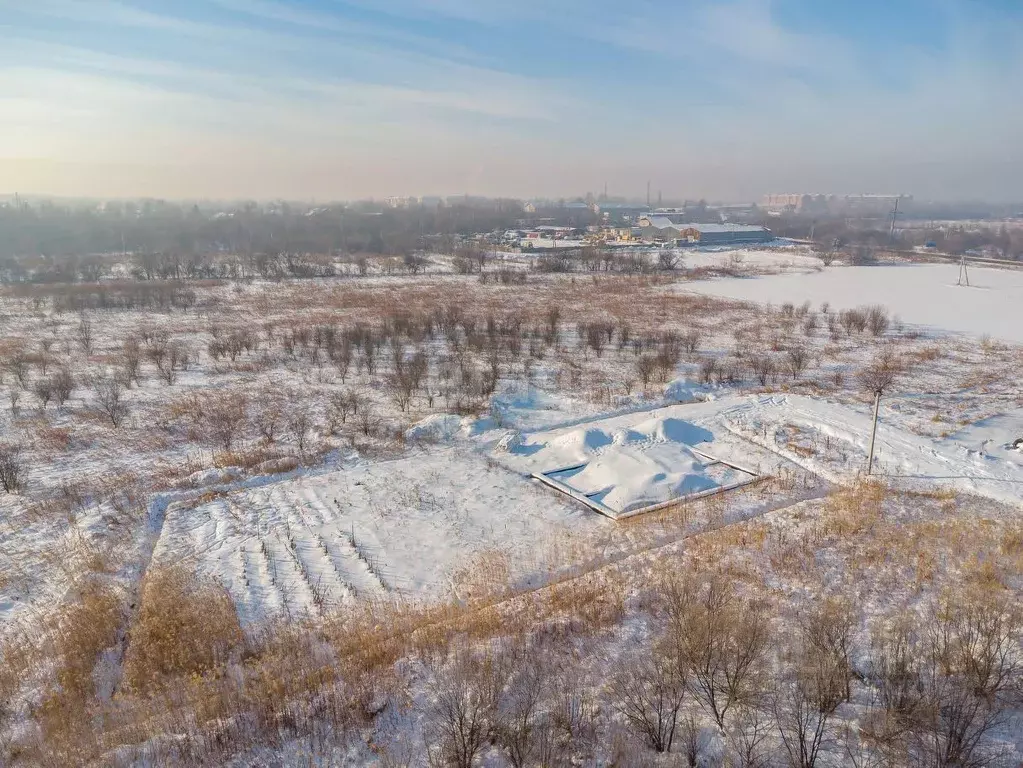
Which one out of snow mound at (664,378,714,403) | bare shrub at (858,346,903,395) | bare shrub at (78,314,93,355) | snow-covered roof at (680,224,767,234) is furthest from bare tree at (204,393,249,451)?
snow-covered roof at (680,224,767,234)

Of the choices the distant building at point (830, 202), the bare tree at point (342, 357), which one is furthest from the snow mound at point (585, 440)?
the distant building at point (830, 202)

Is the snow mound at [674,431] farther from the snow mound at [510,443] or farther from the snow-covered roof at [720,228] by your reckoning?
the snow-covered roof at [720,228]

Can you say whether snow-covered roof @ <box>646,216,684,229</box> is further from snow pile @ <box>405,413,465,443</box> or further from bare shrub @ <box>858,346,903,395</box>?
snow pile @ <box>405,413,465,443</box>

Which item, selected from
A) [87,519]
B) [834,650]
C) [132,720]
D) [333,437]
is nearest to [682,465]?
[834,650]

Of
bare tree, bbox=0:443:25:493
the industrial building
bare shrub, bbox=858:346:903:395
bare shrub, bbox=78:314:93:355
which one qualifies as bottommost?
bare tree, bbox=0:443:25:493

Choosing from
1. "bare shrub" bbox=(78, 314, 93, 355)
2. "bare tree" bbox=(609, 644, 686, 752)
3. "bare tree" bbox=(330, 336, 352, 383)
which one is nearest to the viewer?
"bare tree" bbox=(609, 644, 686, 752)

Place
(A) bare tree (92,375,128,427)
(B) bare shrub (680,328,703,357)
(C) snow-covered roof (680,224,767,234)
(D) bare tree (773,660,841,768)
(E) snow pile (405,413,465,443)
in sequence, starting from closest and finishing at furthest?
(D) bare tree (773,660,841,768)
(E) snow pile (405,413,465,443)
(A) bare tree (92,375,128,427)
(B) bare shrub (680,328,703,357)
(C) snow-covered roof (680,224,767,234)

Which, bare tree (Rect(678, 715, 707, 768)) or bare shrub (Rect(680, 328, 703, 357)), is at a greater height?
bare shrub (Rect(680, 328, 703, 357))
